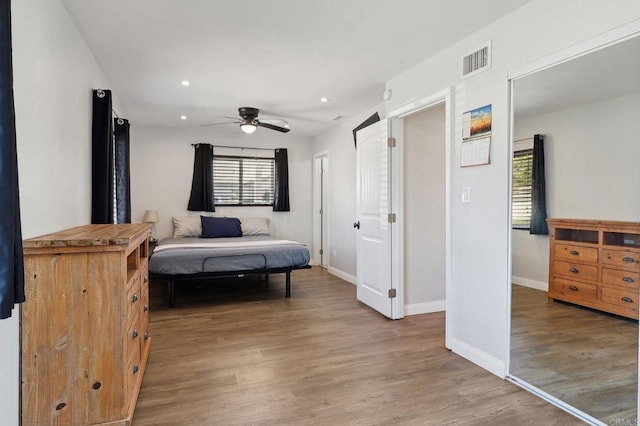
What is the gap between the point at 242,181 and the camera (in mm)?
6703

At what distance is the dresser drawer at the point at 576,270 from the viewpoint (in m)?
2.26

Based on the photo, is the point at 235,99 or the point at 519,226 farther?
the point at 235,99

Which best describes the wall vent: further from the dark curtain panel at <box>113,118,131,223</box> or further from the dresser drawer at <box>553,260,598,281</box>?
the dark curtain panel at <box>113,118,131,223</box>

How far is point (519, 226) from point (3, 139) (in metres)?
2.72

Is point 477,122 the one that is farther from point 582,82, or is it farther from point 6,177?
point 6,177

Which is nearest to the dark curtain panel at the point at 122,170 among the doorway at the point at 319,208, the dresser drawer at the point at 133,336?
the dresser drawer at the point at 133,336

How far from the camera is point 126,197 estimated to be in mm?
4215

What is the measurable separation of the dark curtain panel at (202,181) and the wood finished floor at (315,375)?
2510mm

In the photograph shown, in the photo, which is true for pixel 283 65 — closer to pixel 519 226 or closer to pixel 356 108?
pixel 356 108

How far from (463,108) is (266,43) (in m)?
1.65

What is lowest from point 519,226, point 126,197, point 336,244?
point 336,244

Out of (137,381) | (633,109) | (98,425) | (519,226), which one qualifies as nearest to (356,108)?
(519,226)

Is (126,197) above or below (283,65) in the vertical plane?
below

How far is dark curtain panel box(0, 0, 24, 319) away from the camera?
120 centimetres
